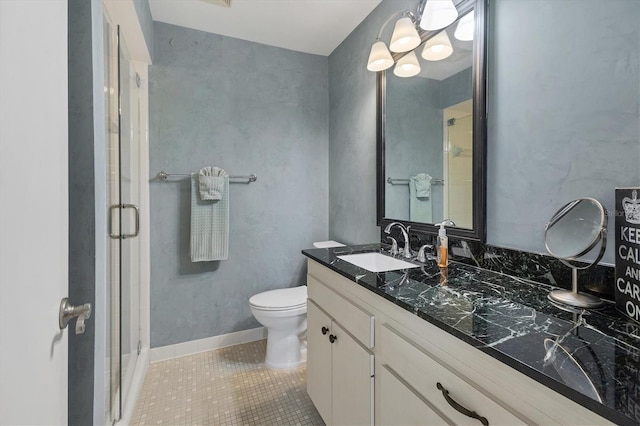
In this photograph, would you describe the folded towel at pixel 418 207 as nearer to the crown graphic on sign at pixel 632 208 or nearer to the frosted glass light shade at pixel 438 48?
the frosted glass light shade at pixel 438 48

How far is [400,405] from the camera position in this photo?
93cm

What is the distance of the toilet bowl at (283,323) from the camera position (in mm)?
1975

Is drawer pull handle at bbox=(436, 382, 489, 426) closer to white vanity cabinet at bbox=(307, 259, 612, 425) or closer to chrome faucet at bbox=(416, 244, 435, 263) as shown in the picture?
white vanity cabinet at bbox=(307, 259, 612, 425)

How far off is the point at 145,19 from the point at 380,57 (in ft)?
4.71

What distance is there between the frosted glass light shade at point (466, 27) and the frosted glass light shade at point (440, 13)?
0.06m

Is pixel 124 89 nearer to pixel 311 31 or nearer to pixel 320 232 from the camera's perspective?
pixel 311 31

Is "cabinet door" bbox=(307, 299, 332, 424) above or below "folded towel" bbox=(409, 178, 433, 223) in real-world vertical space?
below

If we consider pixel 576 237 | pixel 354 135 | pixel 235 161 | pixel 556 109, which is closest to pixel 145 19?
pixel 235 161

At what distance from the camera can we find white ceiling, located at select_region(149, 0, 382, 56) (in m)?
1.97

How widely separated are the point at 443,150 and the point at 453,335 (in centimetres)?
102

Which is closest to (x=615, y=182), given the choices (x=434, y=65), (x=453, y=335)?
(x=453, y=335)

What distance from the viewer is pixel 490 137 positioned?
127 cm

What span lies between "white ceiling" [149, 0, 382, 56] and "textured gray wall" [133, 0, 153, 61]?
0.26 ft

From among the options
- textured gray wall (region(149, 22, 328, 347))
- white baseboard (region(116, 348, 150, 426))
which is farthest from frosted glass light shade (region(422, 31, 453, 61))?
white baseboard (region(116, 348, 150, 426))
